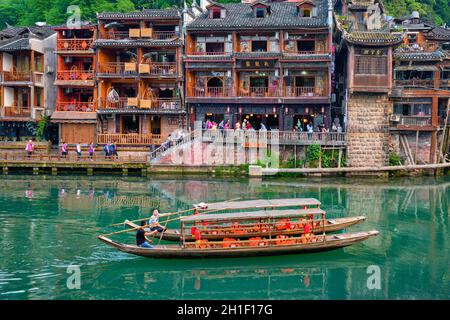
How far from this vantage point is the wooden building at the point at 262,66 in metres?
45.7

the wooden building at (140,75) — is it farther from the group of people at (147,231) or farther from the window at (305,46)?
the group of people at (147,231)

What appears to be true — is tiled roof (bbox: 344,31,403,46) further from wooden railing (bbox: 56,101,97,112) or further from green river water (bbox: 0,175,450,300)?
wooden railing (bbox: 56,101,97,112)

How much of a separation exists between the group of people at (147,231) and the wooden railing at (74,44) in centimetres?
3133

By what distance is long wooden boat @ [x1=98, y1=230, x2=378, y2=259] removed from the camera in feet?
66.6

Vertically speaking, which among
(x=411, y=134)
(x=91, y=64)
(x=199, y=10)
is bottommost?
(x=411, y=134)

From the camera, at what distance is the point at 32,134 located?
50938 millimetres

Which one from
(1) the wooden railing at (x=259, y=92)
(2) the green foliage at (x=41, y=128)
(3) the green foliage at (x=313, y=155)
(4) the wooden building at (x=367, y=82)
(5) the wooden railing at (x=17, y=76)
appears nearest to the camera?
(4) the wooden building at (x=367, y=82)

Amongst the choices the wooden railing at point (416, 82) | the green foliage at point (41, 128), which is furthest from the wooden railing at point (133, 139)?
the wooden railing at point (416, 82)

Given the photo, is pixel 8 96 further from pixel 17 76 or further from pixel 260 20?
pixel 260 20

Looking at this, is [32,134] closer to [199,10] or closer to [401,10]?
[199,10]

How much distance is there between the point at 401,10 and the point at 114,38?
35.9 m

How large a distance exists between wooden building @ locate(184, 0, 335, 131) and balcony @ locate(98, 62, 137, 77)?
15.7ft
